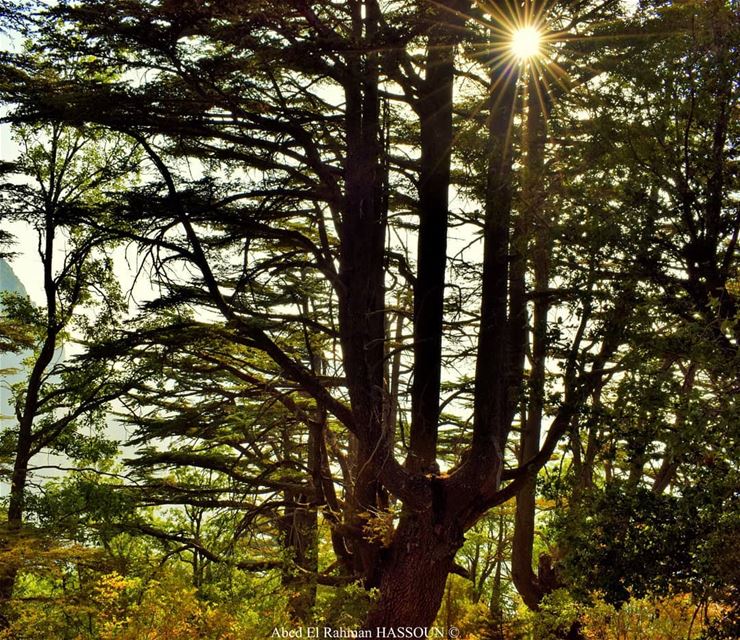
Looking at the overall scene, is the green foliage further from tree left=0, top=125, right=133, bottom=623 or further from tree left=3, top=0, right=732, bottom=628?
tree left=0, top=125, right=133, bottom=623

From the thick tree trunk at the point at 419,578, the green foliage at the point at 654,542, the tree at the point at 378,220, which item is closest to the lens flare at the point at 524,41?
the tree at the point at 378,220

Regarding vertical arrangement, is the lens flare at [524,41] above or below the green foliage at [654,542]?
above

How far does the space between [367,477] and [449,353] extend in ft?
5.48

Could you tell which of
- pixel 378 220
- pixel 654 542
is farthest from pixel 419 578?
pixel 378 220

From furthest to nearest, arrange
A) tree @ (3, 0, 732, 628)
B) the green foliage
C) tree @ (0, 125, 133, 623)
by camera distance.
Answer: tree @ (0, 125, 133, 623) → tree @ (3, 0, 732, 628) → the green foliage

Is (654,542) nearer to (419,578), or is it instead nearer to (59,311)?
(419,578)

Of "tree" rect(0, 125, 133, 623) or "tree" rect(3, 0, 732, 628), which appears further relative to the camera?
"tree" rect(0, 125, 133, 623)

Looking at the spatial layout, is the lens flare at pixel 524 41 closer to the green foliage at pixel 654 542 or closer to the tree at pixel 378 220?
the tree at pixel 378 220

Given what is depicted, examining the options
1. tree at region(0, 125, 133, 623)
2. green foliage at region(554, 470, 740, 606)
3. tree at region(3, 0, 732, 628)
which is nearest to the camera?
green foliage at region(554, 470, 740, 606)

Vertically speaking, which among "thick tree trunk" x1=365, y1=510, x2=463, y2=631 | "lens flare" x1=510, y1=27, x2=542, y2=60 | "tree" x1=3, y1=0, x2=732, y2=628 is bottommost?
"thick tree trunk" x1=365, y1=510, x2=463, y2=631

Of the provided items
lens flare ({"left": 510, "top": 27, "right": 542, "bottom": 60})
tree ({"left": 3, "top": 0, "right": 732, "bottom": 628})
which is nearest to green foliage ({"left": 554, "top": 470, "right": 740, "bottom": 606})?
tree ({"left": 3, "top": 0, "right": 732, "bottom": 628})

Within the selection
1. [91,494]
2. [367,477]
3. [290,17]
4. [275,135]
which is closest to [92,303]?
[91,494]

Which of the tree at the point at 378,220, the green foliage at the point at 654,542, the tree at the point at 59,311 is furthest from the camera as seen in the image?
the tree at the point at 59,311

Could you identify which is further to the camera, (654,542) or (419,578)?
(419,578)
